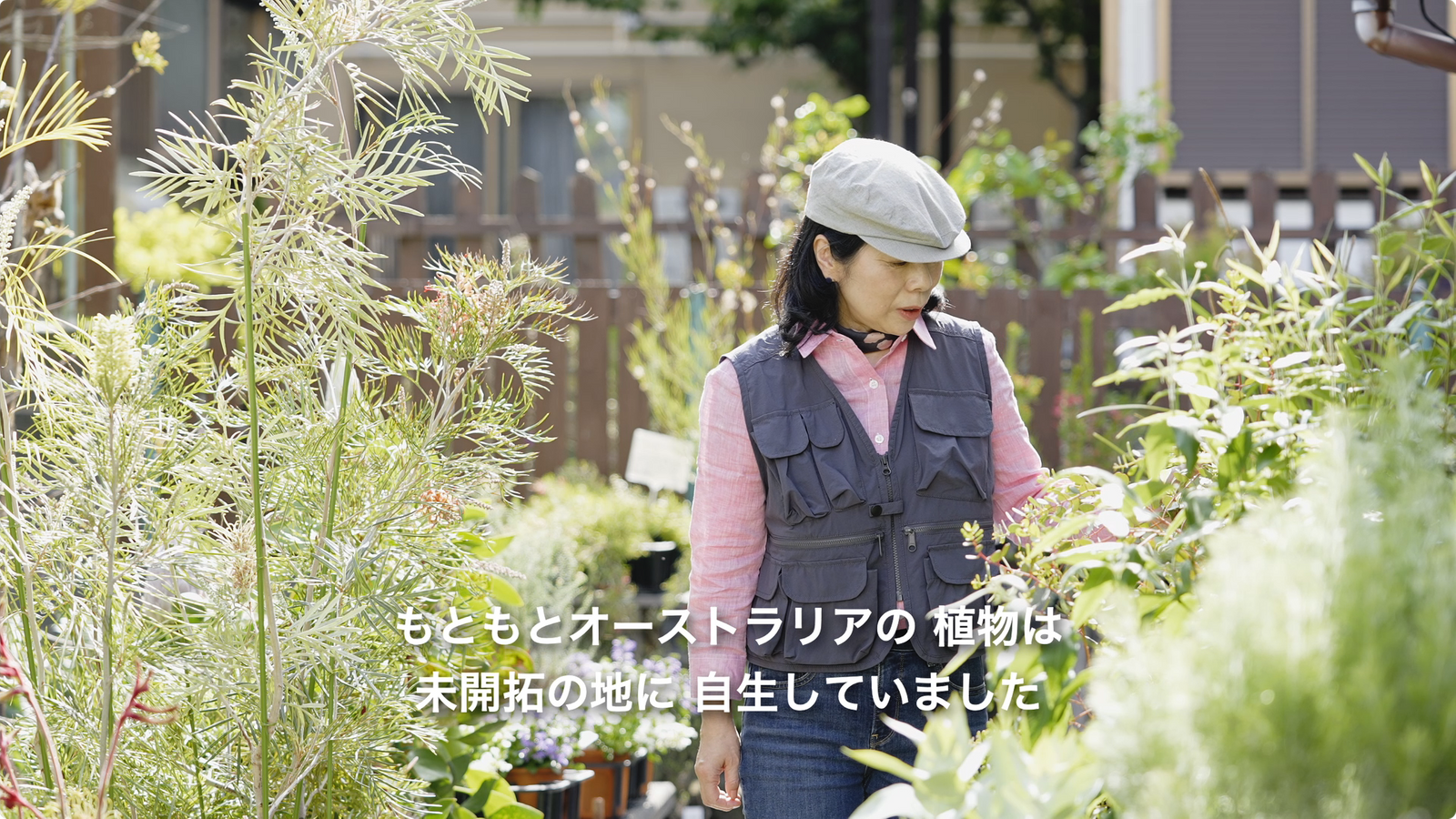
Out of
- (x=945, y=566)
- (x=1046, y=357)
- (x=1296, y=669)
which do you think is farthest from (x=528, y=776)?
(x=1046, y=357)

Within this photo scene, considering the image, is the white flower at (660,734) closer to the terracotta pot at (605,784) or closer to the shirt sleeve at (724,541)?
the terracotta pot at (605,784)

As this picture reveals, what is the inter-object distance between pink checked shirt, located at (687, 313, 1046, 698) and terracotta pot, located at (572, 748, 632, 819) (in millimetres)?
972

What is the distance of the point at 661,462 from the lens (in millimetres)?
3746

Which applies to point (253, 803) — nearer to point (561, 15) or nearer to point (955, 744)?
point (955, 744)

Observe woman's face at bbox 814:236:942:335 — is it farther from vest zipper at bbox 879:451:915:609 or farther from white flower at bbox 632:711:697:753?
white flower at bbox 632:711:697:753

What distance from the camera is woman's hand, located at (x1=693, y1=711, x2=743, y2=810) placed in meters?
1.77

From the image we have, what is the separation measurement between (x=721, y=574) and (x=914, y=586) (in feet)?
0.91

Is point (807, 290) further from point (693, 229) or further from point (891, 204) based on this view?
point (693, 229)

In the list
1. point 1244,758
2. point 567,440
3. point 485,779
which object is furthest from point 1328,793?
point 567,440

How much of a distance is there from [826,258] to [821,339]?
0.12m

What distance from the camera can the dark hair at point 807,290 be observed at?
6.00 feet

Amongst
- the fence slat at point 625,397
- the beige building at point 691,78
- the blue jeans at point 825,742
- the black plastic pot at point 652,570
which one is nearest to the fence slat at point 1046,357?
the fence slat at point 625,397

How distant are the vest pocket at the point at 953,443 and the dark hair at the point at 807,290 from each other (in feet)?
0.59

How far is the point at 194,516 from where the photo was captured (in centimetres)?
151
